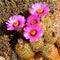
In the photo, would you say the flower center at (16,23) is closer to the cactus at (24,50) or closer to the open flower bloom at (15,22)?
the open flower bloom at (15,22)

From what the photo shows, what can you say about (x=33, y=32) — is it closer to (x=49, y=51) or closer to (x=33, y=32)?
(x=33, y=32)

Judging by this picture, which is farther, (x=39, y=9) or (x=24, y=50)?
(x=39, y=9)

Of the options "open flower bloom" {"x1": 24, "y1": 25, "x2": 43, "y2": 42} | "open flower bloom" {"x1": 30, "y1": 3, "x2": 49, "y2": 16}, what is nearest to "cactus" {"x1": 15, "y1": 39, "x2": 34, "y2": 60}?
"open flower bloom" {"x1": 24, "y1": 25, "x2": 43, "y2": 42}

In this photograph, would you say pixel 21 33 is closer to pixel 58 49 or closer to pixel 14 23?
pixel 14 23

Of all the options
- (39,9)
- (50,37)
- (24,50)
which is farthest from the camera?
(39,9)

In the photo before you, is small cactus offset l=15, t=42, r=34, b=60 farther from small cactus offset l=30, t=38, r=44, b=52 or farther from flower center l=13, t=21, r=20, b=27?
flower center l=13, t=21, r=20, b=27

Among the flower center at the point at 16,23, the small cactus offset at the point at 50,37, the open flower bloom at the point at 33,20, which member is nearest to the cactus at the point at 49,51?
the small cactus offset at the point at 50,37

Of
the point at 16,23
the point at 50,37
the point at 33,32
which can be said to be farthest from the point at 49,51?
the point at 16,23

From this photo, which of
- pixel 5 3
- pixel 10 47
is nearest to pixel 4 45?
pixel 10 47
